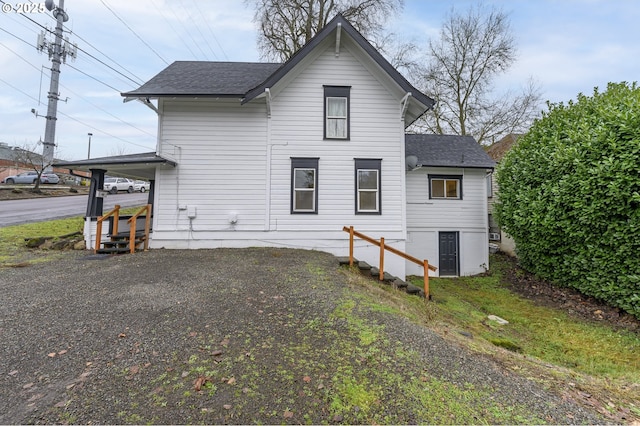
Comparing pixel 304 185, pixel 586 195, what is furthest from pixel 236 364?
pixel 586 195

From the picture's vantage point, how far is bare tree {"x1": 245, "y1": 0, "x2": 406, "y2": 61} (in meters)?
16.7

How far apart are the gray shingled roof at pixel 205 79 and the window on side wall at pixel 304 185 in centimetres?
281

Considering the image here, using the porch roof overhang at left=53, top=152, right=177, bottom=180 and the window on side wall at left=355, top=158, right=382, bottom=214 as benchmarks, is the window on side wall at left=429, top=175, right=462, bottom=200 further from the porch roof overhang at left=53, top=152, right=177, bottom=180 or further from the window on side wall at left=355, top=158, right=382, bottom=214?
the porch roof overhang at left=53, top=152, right=177, bottom=180

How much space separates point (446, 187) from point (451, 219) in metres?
1.36

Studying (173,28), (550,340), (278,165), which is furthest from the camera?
(173,28)

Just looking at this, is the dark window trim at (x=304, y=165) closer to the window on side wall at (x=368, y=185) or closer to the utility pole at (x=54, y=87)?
the window on side wall at (x=368, y=185)

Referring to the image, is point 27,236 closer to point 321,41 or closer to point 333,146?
point 333,146

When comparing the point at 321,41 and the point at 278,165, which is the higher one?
the point at 321,41

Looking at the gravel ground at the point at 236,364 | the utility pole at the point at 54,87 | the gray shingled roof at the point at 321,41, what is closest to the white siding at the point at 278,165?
the gray shingled roof at the point at 321,41

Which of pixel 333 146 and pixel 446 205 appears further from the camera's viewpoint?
pixel 446 205

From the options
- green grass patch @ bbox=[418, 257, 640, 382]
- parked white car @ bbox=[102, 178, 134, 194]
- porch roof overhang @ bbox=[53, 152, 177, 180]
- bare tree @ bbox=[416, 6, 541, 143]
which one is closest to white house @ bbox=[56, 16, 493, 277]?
porch roof overhang @ bbox=[53, 152, 177, 180]

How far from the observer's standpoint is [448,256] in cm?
1209

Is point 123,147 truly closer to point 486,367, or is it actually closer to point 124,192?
point 124,192

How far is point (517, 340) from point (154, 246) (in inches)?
393
